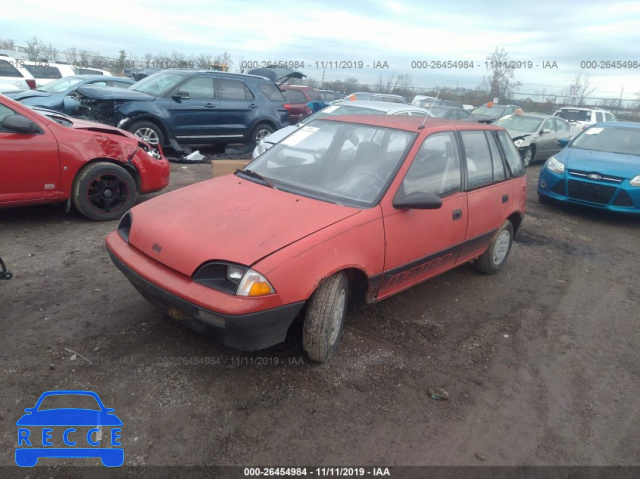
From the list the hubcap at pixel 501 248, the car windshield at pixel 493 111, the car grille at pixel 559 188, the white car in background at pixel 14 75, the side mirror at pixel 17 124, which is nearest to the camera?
the side mirror at pixel 17 124

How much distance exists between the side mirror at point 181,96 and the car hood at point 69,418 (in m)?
7.67

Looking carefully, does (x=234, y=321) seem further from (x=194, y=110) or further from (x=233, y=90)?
(x=233, y=90)

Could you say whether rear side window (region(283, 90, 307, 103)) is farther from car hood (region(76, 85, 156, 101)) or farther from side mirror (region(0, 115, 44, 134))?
side mirror (region(0, 115, 44, 134))

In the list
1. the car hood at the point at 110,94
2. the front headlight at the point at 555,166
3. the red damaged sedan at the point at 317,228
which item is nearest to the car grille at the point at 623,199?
the front headlight at the point at 555,166

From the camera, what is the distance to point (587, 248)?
6.33 metres

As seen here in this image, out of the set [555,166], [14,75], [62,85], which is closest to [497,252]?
[555,166]

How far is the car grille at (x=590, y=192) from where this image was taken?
735 cm

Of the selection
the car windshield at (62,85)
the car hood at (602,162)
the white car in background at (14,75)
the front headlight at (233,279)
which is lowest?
the front headlight at (233,279)

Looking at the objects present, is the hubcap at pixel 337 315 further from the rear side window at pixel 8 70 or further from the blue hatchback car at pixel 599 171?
the rear side window at pixel 8 70

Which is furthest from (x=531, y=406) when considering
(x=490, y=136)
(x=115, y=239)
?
(x=115, y=239)

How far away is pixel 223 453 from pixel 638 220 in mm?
8502

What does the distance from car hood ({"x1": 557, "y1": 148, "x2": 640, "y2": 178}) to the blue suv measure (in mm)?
6193

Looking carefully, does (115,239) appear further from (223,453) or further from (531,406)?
(531,406)

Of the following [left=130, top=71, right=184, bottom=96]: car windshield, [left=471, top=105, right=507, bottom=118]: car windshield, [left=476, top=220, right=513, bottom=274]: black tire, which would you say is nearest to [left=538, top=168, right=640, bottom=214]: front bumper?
[left=476, top=220, right=513, bottom=274]: black tire
